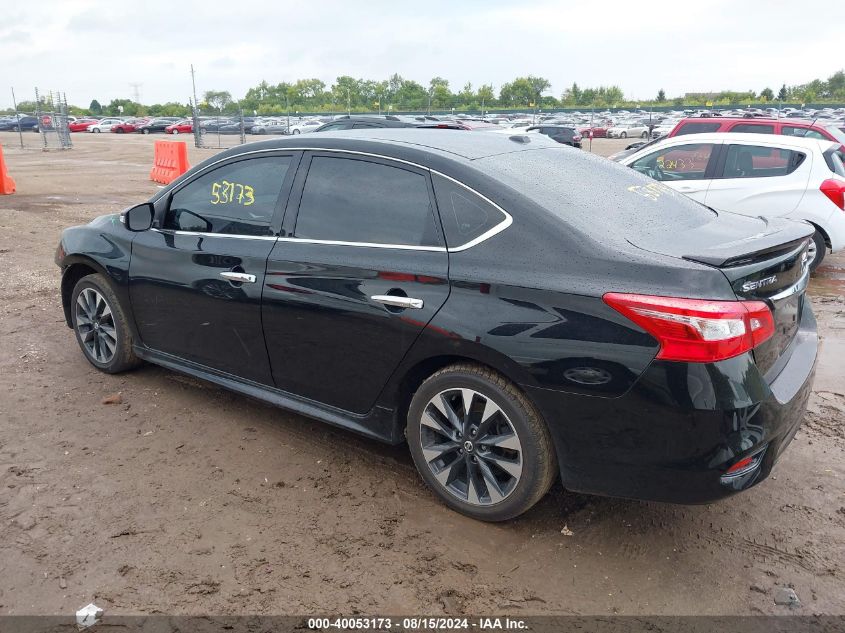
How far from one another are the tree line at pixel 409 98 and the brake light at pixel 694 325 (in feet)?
224

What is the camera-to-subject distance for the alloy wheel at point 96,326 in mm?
4781

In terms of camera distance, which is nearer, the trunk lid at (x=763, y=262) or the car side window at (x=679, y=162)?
the trunk lid at (x=763, y=262)

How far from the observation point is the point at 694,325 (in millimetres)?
2551

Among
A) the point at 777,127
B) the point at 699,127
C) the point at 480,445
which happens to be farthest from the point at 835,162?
the point at 480,445

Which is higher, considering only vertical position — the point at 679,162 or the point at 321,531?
the point at 679,162

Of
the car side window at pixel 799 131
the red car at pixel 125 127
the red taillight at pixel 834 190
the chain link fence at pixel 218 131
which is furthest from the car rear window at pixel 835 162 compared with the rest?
the red car at pixel 125 127

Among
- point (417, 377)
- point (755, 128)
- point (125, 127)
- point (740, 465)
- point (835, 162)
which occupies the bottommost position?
point (740, 465)

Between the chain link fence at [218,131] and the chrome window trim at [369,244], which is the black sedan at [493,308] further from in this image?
the chain link fence at [218,131]

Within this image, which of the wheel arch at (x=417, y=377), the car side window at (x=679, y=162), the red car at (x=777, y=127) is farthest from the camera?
the red car at (x=777, y=127)

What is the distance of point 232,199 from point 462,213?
61.4 inches

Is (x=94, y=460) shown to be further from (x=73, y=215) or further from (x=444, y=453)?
(x=73, y=215)

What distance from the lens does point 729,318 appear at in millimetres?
2572

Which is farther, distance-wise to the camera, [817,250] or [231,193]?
[817,250]

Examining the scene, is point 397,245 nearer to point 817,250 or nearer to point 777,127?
point 817,250
